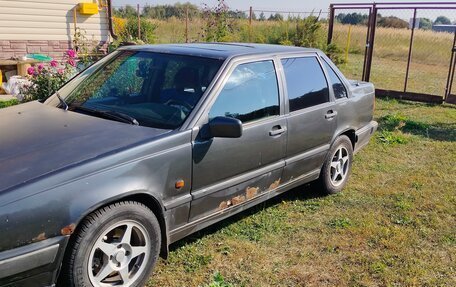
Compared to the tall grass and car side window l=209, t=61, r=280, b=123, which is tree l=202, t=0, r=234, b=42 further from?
car side window l=209, t=61, r=280, b=123

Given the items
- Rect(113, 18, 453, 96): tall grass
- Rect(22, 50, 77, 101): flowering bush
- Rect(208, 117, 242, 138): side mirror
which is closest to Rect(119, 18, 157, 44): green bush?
Rect(113, 18, 453, 96): tall grass

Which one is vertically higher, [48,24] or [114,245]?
[48,24]

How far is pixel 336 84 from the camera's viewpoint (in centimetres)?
499

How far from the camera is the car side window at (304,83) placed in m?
4.31

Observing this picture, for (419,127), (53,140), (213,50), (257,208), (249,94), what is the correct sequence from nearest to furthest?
(53,140) → (249,94) → (213,50) → (257,208) → (419,127)

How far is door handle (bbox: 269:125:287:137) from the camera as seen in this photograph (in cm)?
396

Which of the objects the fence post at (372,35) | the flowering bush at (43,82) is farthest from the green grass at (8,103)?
the fence post at (372,35)

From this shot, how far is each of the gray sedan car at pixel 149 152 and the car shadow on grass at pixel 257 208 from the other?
0.21m

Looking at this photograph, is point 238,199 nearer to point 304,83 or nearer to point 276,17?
point 304,83

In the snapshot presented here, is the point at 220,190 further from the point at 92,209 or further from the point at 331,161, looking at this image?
the point at 331,161

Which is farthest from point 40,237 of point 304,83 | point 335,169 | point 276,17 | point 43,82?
point 276,17

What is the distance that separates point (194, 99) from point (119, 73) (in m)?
0.94

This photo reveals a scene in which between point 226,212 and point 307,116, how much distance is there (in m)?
1.31

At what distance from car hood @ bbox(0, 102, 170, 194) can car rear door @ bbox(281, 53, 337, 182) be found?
1504 millimetres
